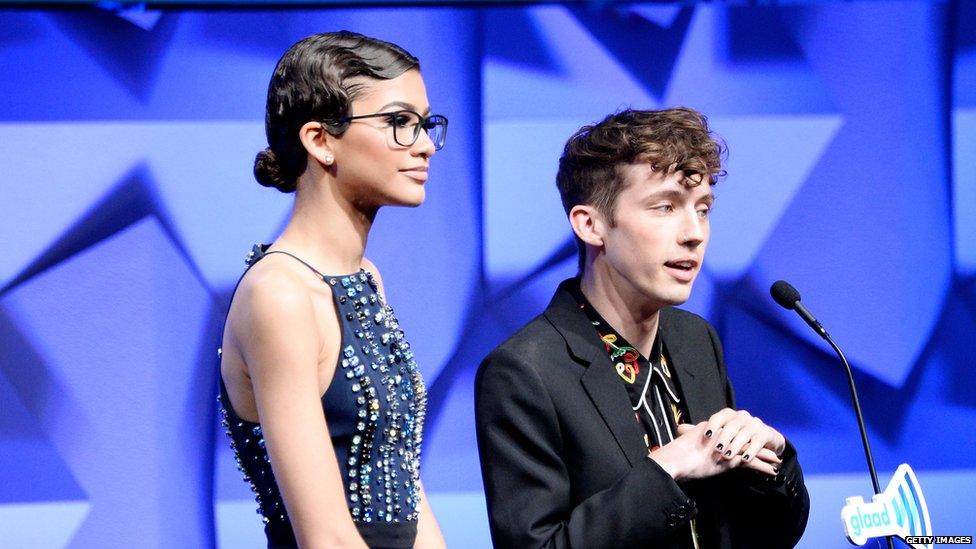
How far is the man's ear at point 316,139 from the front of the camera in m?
1.66

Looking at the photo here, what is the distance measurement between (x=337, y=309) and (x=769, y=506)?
0.81 m

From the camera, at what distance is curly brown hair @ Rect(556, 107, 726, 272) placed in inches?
76.7

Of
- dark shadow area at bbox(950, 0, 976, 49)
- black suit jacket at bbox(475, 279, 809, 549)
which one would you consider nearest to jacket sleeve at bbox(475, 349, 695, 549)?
black suit jacket at bbox(475, 279, 809, 549)

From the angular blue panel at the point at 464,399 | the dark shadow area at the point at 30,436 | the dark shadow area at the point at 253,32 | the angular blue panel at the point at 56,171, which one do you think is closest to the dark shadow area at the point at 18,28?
the angular blue panel at the point at 56,171

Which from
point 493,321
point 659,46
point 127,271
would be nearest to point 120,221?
point 127,271

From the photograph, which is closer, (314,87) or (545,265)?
(314,87)

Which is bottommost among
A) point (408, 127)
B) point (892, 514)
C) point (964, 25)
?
point (892, 514)

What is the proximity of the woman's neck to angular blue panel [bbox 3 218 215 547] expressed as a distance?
144 centimetres

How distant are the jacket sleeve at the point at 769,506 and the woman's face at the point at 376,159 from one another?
2.37 ft

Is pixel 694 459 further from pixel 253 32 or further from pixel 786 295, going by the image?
pixel 253 32

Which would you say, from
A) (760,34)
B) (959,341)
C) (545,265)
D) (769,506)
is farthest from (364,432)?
(959,341)

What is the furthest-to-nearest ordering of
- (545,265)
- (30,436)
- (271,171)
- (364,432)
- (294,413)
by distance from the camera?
(545,265) → (30,436) → (271,171) → (364,432) → (294,413)

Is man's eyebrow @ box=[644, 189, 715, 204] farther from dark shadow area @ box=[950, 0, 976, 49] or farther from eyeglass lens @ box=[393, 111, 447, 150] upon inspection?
dark shadow area @ box=[950, 0, 976, 49]

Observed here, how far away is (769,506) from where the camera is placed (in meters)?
1.90
